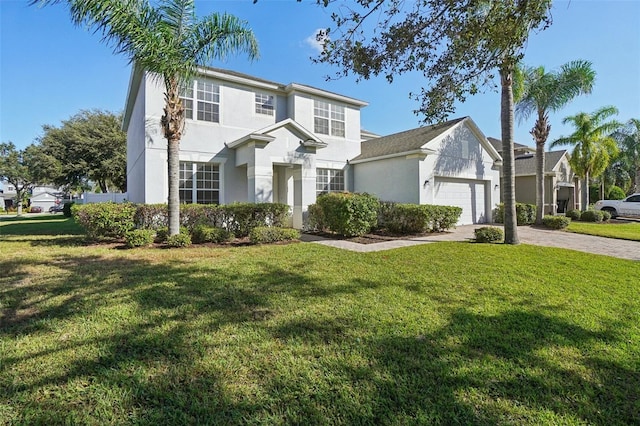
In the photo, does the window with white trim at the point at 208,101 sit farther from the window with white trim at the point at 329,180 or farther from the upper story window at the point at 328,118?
the window with white trim at the point at 329,180

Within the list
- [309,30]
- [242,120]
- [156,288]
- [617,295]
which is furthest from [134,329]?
[242,120]

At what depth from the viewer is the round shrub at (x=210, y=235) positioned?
32.9 ft

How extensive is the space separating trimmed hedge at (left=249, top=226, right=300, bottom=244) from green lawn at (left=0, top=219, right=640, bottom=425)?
11.9 feet

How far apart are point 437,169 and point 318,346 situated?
45.6ft

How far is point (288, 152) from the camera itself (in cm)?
1373

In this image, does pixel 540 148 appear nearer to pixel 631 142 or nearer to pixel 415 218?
pixel 415 218

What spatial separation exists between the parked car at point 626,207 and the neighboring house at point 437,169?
411 inches

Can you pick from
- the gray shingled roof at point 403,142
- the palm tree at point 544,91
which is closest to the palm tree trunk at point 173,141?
the gray shingled roof at point 403,142

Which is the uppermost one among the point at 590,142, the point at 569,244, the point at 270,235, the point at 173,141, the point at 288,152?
the point at 590,142

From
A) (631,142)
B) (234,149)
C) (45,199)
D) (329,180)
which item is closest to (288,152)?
(234,149)

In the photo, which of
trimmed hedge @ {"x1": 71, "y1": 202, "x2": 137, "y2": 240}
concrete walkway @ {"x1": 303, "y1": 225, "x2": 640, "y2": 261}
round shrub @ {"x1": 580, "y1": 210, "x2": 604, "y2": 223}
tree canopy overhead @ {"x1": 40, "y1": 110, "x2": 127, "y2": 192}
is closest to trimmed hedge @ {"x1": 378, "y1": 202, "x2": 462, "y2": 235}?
concrete walkway @ {"x1": 303, "y1": 225, "x2": 640, "y2": 261}

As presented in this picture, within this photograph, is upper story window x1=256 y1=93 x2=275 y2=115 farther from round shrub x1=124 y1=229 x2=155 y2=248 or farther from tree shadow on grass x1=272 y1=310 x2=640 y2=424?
tree shadow on grass x1=272 y1=310 x2=640 y2=424

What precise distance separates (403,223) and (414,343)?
32.0ft

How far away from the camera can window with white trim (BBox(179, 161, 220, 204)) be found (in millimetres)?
13227
